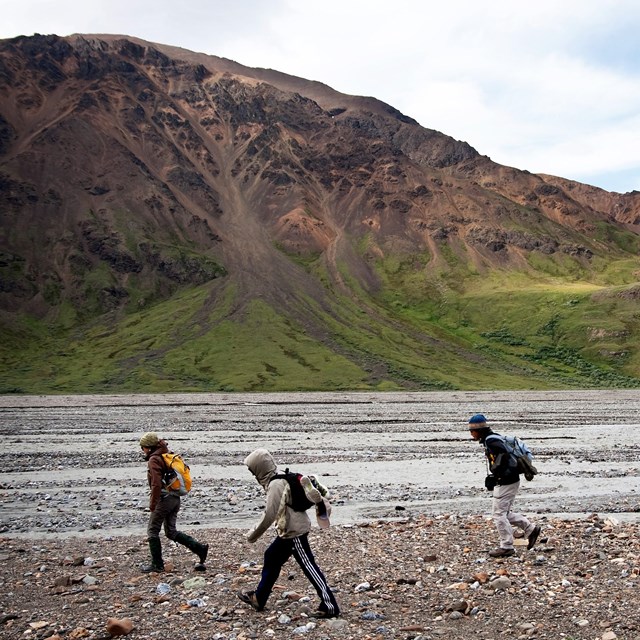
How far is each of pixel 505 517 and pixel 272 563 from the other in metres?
5.97

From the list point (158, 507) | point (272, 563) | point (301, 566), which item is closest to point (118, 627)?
point (272, 563)

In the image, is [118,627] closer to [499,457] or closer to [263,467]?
[263,467]

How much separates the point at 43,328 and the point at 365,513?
161317 mm

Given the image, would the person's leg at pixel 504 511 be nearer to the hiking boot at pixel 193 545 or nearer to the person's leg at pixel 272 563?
the person's leg at pixel 272 563

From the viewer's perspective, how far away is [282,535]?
1159 centimetres

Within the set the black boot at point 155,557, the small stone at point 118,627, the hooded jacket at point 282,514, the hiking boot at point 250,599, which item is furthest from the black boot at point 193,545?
the hooded jacket at point 282,514

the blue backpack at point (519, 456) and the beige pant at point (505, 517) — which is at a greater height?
the blue backpack at point (519, 456)

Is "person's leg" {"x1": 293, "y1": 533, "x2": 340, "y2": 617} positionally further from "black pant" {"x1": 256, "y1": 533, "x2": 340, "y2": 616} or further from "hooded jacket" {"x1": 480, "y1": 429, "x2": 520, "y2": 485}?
"hooded jacket" {"x1": 480, "y1": 429, "x2": 520, "y2": 485}

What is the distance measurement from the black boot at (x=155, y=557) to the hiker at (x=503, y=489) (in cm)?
724

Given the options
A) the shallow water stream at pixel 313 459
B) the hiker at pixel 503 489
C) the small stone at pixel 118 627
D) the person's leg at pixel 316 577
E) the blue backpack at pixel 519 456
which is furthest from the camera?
the shallow water stream at pixel 313 459

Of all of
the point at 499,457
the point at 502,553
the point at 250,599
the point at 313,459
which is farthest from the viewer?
the point at 313,459

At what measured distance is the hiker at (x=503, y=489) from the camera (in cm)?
1498

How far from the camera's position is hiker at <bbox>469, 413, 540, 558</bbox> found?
14984mm

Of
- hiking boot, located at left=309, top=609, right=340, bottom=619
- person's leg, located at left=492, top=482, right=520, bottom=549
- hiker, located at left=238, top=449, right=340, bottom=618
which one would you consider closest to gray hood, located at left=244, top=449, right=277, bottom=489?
hiker, located at left=238, top=449, right=340, bottom=618
